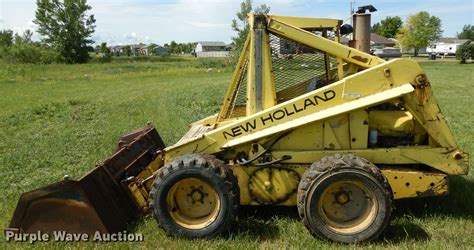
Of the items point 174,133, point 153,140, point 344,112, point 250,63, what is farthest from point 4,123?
point 344,112

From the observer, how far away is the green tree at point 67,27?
65750mm

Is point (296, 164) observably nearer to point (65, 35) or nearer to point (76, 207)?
point (76, 207)

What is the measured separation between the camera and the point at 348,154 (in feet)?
14.5

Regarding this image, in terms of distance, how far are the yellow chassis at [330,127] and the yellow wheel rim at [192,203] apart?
0.38m

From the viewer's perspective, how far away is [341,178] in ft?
13.9

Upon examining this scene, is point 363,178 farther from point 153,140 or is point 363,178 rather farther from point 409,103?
point 153,140

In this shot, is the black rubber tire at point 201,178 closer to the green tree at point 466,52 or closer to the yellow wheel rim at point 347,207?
the yellow wheel rim at point 347,207

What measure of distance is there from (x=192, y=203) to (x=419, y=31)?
79.1 metres

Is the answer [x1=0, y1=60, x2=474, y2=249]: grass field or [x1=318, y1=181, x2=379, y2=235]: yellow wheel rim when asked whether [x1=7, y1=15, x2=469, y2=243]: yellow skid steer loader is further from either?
[x1=0, y1=60, x2=474, y2=249]: grass field

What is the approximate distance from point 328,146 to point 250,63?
3.99 feet

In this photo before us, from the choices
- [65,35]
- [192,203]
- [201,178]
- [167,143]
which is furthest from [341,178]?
[65,35]

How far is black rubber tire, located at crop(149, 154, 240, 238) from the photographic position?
4.39m

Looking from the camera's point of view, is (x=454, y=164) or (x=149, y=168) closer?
(x=454, y=164)

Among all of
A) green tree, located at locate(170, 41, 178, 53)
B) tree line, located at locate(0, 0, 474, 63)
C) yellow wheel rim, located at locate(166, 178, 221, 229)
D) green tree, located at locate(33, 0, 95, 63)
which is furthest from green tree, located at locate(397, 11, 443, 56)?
green tree, located at locate(170, 41, 178, 53)
